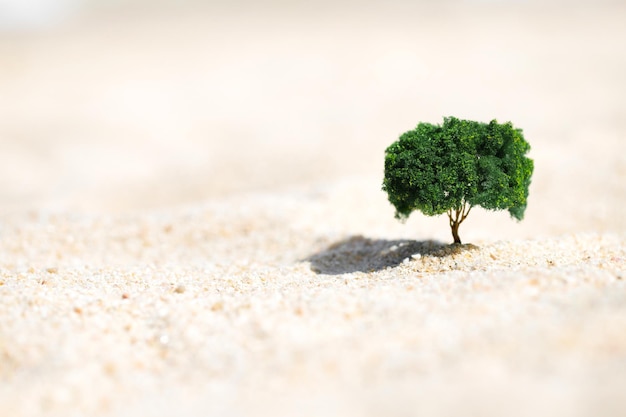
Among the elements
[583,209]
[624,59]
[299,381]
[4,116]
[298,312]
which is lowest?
[299,381]

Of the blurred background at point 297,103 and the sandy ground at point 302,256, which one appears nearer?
the sandy ground at point 302,256

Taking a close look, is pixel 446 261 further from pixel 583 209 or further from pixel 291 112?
pixel 291 112

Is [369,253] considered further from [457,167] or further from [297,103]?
[297,103]

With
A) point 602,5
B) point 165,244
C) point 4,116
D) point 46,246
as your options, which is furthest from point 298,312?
point 602,5

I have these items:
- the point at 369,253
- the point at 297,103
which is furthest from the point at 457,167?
the point at 297,103

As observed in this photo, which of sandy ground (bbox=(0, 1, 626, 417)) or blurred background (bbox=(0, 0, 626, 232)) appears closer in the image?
sandy ground (bbox=(0, 1, 626, 417))
